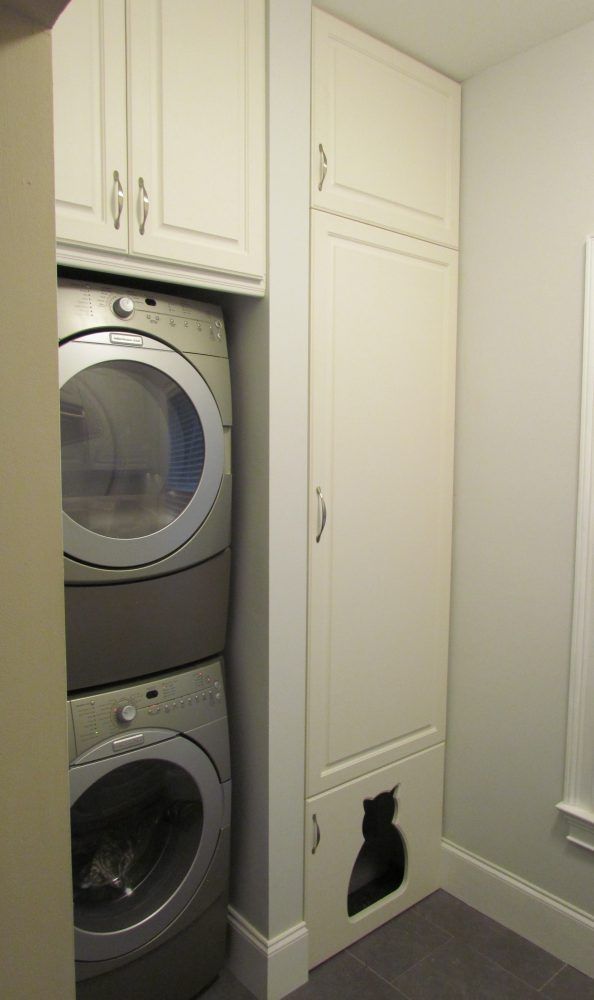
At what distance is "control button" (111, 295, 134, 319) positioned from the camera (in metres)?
1.51

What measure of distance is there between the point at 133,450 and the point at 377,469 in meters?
0.73

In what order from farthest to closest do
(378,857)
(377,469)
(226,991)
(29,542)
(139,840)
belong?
(378,857)
(377,469)
(226,991)
(139,840)
(29,542)

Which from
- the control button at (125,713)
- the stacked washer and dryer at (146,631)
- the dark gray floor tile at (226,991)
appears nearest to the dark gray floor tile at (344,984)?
the dark gray floor tile at (226,991)

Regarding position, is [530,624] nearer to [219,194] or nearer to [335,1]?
[219,194]

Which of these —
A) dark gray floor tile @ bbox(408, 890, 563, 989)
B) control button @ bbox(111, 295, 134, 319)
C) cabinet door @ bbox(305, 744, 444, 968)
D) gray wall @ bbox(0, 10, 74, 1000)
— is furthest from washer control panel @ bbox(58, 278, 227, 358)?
dark gray floor tile @ bbox(408, 890, 563, 989)

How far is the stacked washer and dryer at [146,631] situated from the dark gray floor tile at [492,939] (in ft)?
2.46

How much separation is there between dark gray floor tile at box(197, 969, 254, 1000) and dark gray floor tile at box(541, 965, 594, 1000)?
810 millimetres

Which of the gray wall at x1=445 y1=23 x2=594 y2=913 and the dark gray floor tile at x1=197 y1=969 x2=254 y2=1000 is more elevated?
the gray wall at x1=445 y1=23 x2=594 y2=913

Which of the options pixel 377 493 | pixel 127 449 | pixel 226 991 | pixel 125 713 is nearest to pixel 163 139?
pixel 127 449

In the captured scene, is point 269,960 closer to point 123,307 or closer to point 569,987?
point 569,987

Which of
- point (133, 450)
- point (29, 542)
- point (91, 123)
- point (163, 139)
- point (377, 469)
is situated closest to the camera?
point (29, 542)

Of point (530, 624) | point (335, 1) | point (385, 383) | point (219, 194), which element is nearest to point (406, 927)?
point (530, 624)

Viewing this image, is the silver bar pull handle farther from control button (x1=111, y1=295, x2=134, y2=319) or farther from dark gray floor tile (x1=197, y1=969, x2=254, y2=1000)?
control button (x1=111, y1=295, x2=134, y2=319)

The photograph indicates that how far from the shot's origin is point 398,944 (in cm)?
203
